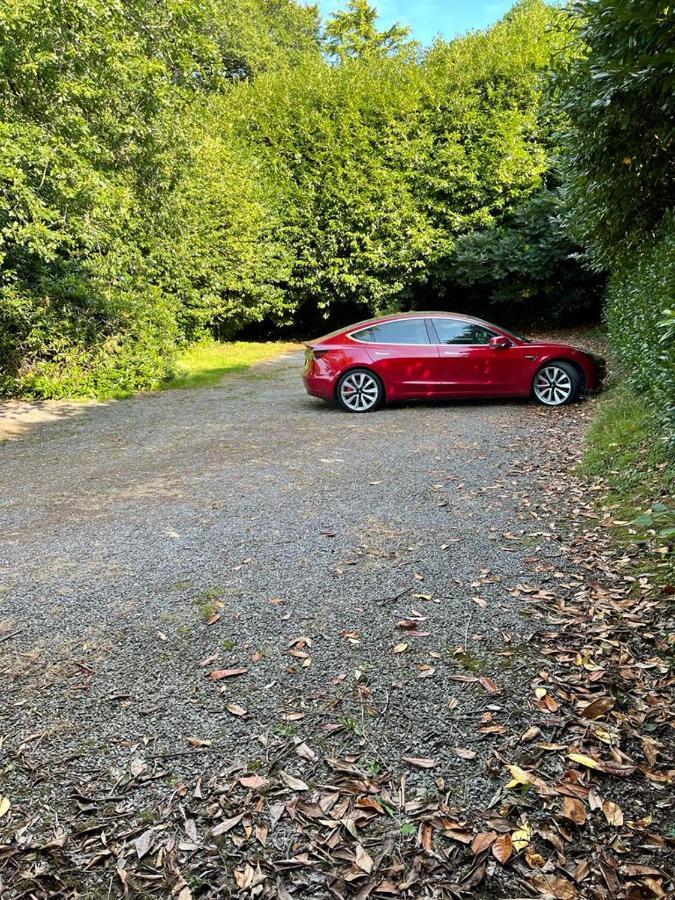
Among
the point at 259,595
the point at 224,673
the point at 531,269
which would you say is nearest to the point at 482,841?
the point at 224,673

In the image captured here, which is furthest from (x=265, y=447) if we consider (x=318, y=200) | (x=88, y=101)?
(x=318, y=200)

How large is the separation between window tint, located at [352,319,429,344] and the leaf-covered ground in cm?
383

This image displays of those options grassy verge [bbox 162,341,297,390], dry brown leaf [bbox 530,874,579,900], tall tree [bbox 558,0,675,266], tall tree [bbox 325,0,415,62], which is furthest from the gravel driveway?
tall tree [bbox 325,0,415,62]

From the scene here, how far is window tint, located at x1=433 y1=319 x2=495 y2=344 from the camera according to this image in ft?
28.8

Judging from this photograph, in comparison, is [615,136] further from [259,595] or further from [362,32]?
[362,32]

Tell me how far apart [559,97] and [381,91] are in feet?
41.5

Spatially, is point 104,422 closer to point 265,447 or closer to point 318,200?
point 265,447

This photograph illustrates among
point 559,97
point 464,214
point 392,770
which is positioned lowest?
point 392,770

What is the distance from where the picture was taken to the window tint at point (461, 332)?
8789mm

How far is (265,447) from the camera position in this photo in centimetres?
730

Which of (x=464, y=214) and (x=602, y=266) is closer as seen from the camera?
(x=602, y=266)

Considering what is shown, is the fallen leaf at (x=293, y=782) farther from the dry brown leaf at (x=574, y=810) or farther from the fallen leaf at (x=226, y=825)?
the dry brown leaf at (x=574, y=810)

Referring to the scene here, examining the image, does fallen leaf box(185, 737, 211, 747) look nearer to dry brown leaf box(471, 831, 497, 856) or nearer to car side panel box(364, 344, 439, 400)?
dry brown leaf box(471, 831, 497, 856)

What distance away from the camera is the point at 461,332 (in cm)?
882
